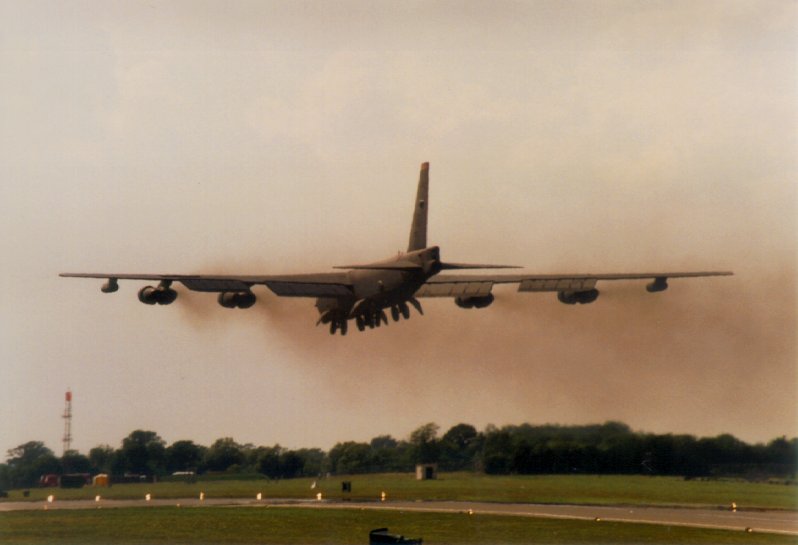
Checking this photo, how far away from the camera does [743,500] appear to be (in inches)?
2378

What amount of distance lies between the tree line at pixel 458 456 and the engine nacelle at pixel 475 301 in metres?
8.27

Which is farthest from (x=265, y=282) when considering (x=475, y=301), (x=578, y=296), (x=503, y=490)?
(x=503, y=490)

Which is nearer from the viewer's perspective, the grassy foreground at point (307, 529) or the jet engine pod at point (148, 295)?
the grassy foreground at point (307, 529)

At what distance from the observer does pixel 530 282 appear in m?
59.6

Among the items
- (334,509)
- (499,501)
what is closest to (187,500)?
(334,509)

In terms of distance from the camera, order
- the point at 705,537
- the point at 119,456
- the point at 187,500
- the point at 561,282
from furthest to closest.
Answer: the point at 119,456, the point at 187,500, the point at 561,282, the point at 705,537

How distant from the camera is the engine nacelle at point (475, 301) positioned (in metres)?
60.3

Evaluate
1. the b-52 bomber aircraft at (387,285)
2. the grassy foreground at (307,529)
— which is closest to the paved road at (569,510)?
the grassy foreground at (307,529)

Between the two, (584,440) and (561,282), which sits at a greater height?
(561,282)

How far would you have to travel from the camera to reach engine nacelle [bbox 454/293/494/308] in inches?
2375

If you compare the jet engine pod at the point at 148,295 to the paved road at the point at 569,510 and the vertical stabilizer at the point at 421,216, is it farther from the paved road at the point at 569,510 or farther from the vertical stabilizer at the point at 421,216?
the paved road at the point at 569,510

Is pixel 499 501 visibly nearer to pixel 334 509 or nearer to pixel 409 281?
pixel 334 509

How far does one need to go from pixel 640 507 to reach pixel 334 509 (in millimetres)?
17008

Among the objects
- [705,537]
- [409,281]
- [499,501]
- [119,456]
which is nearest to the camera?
[705,537]
